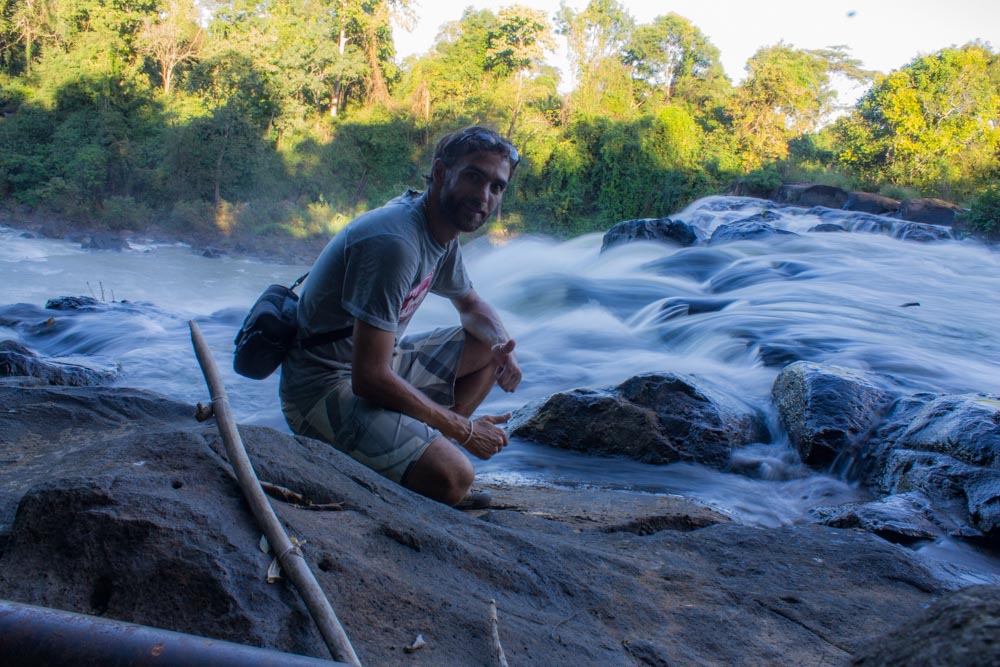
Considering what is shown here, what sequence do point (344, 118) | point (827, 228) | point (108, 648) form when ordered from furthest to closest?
point (344, 118)
point (827, 228)
point (108, 648)

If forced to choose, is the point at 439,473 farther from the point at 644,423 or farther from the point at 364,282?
the point at 644,423

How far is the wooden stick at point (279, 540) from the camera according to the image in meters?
1.32

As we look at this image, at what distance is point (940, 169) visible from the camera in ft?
71.2

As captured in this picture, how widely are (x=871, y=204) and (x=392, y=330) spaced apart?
18.7 meters

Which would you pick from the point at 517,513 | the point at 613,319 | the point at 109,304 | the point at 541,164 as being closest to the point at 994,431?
the point at 517,513

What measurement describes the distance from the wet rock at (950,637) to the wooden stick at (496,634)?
0.63m

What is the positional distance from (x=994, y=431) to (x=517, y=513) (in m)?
2.64

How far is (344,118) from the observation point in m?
29.7

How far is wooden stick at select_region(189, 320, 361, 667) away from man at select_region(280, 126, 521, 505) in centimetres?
65

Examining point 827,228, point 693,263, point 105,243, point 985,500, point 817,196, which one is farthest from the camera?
point 105,243

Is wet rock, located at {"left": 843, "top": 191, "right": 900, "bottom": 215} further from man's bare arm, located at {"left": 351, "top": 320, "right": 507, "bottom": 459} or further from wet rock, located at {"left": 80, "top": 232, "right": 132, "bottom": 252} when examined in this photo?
wet rock, located at {"left": 80, "top": 232, "right": 132, "bottom": 252}

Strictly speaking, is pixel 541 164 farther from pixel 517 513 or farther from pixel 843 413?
pixel 517 513

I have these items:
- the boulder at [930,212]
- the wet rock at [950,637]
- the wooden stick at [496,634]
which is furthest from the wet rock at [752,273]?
the wet rock at [950,637]

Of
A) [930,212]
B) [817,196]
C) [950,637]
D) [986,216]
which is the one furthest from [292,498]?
[817,196]
